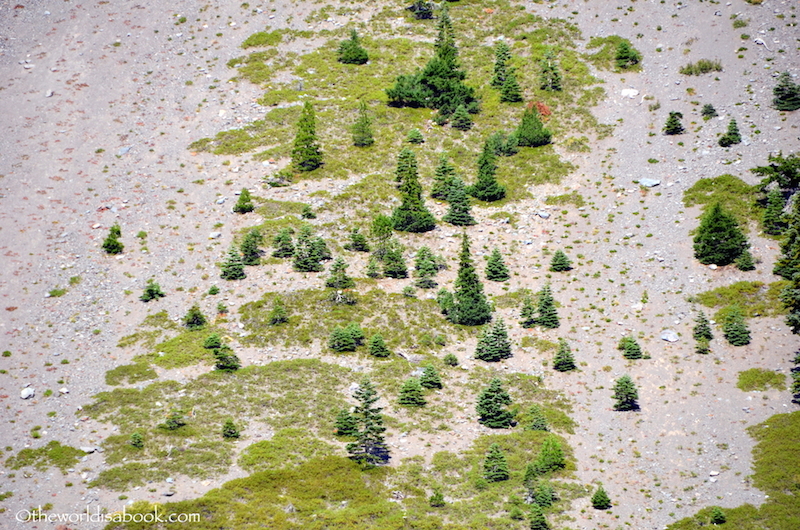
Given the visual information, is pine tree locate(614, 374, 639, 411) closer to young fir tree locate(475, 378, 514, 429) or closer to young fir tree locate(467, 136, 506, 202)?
young fir tree locate(475, 378, 514, 429)

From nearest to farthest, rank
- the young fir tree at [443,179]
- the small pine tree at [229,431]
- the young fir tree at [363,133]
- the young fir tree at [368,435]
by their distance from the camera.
A: the young fir tree at [368,435]
the small pine tree at [229,431]
the young fir tree at [443,179]
the young fir tree at [363,133]

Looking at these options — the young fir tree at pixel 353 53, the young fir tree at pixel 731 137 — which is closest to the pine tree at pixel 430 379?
the young fir tree at pixel 731 137

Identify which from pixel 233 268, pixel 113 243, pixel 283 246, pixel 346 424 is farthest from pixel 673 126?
pixel 113 243

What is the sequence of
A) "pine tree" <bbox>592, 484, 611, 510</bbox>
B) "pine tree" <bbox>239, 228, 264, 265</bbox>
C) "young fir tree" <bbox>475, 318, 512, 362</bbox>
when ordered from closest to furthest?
1. "pine tree" <bbox>592, 484, 611, 510</bbox>
2. "young fir tree" <bbox>475, 318, 512, 362</bbox>
3. "pine tree" <bbox>239, 228, 264, 265</bbox>

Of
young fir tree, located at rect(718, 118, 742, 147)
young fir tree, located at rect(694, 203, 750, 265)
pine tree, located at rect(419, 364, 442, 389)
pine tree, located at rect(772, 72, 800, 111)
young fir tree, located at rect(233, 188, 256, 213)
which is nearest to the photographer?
pine tree, located at rect(419, 364, 442, 389)

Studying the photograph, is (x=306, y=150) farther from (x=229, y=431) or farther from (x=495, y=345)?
(x=229, y=431)

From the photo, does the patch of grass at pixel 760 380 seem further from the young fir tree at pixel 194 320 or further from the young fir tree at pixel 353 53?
the young fir tree at pixel 353 53

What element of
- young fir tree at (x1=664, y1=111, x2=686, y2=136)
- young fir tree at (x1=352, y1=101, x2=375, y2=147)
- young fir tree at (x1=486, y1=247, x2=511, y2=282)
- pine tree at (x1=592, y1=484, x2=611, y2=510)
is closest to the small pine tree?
pine tree at (x1=592, y1=484, x2=611, y2=510)
